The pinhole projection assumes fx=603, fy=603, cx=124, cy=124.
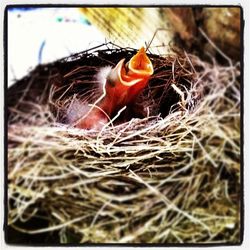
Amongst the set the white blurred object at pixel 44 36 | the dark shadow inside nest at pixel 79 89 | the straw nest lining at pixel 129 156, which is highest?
the white blurred object at pixel 44 36

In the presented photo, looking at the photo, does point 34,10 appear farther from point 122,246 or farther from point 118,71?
point 122,246

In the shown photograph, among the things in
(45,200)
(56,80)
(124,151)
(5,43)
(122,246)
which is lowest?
(122,246)

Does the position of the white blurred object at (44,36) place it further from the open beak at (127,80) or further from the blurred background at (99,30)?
the open beak at (127,80)

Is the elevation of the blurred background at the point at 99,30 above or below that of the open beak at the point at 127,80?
above

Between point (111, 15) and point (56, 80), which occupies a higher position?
point (111, 15)

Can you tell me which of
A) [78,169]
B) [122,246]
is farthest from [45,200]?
[122,246]

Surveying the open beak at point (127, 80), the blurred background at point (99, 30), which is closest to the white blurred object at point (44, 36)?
the blurred background at point (99, 30)
